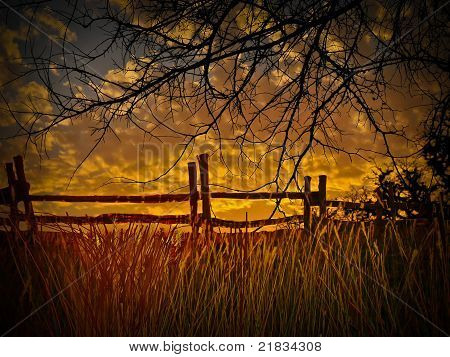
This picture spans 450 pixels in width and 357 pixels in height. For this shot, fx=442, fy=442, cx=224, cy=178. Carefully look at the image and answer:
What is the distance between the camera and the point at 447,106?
283 centimetres

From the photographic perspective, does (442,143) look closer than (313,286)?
No

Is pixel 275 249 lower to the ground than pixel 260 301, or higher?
higher

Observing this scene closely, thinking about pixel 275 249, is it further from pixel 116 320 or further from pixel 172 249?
pixel 116 320

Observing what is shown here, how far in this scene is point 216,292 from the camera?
96.6 inches

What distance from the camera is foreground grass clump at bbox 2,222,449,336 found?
7.63 feet

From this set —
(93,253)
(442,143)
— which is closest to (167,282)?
(93,253)

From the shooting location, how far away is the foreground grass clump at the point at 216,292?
232 centimetres
